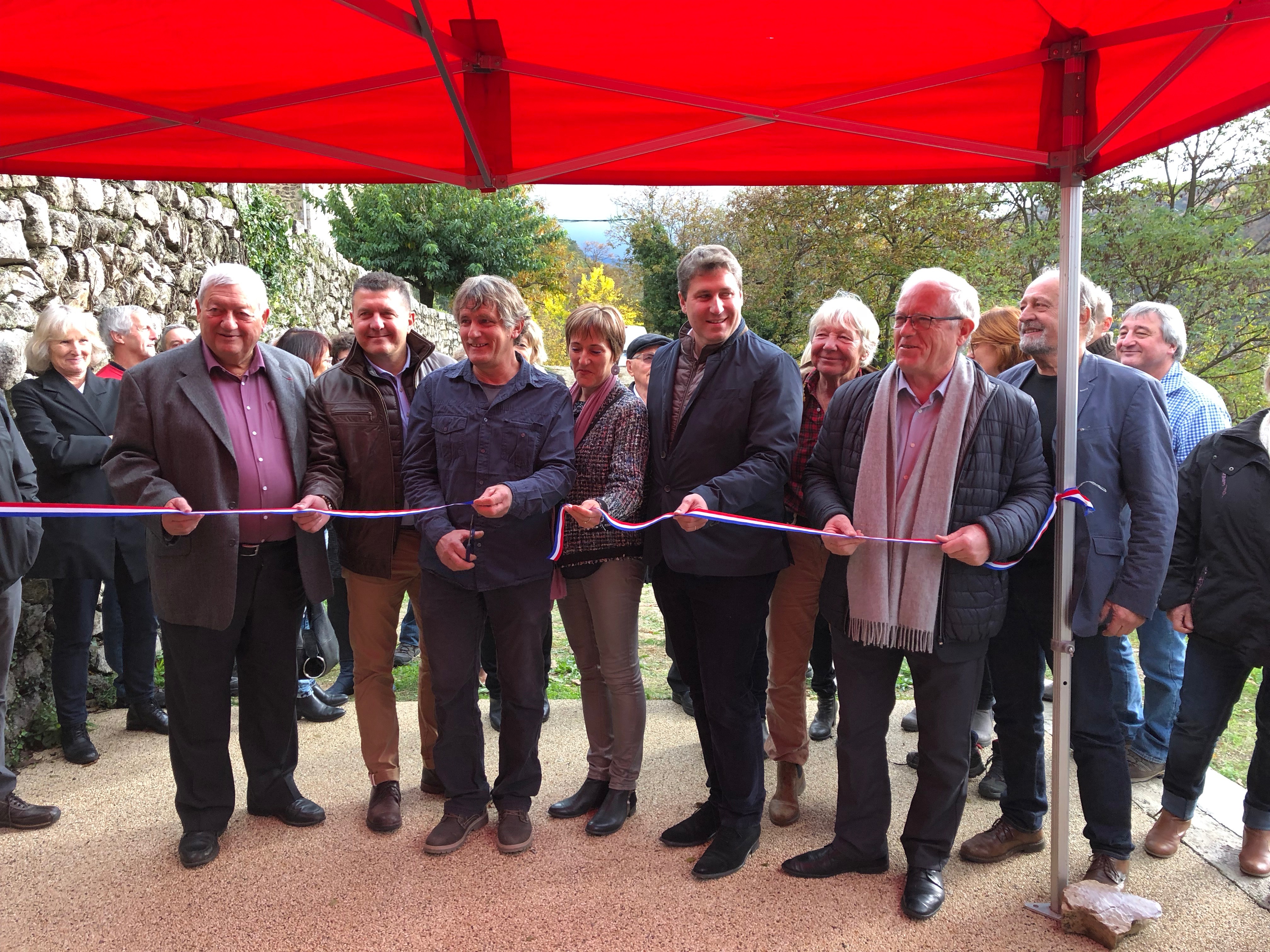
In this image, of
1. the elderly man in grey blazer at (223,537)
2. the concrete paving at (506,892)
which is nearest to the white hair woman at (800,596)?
the concrete paving at (506,892)

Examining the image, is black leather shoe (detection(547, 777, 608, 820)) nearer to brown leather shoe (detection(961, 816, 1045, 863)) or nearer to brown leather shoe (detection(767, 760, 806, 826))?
brown leather shoe (detection(767, 760, 806, 826))

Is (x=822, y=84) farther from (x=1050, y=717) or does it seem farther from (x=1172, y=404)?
(x=1050, y=717)

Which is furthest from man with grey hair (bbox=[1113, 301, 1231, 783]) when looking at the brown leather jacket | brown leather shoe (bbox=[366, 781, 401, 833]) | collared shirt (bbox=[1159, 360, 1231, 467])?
the brown leather jacket

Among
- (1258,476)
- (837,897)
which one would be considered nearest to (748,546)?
(837,897)

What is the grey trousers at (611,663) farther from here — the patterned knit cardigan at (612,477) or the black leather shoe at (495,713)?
the black leather shoe at (495,713)

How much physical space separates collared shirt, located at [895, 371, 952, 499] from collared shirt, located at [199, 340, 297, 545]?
2282 millimetres

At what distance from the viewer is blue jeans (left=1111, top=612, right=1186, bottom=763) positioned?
4004mm

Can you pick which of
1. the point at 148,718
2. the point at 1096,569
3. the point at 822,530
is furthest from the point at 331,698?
the point at 1096,569

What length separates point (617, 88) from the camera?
3.04 m

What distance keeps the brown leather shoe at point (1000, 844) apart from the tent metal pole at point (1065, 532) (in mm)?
296

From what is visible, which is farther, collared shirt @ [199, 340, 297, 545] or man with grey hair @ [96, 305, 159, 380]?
man with grey hair @ [96, 305, 159, 380]

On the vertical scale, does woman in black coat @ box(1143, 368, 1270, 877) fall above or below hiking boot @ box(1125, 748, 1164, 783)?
above

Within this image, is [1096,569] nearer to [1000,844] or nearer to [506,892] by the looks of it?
[1000,844]

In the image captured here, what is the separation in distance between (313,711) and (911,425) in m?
3.57
